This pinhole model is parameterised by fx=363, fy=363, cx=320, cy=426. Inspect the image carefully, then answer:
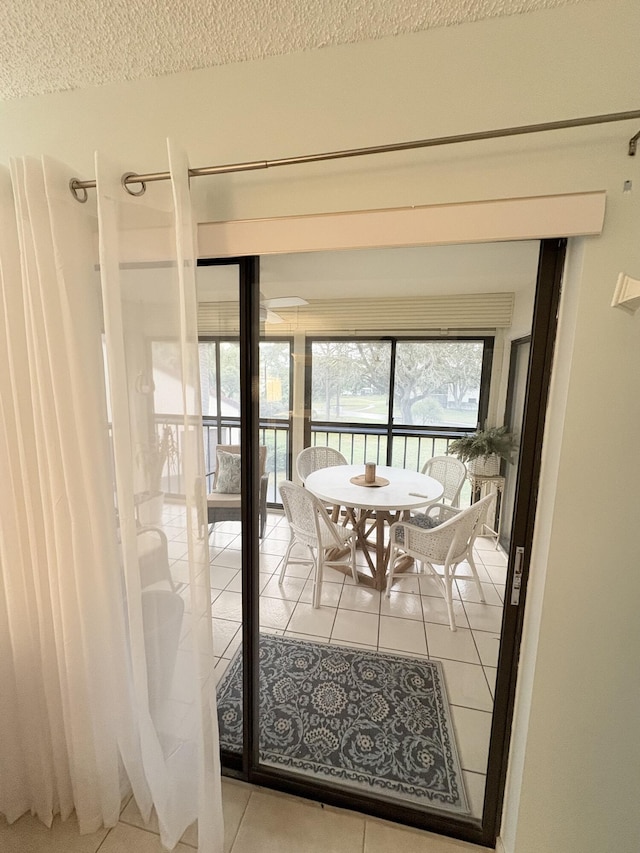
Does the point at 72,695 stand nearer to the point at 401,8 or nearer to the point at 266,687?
the point at 266,687

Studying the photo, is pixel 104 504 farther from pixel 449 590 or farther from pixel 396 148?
pixel 449 590

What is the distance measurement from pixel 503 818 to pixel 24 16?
111 inches

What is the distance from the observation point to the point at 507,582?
1180 millimetres

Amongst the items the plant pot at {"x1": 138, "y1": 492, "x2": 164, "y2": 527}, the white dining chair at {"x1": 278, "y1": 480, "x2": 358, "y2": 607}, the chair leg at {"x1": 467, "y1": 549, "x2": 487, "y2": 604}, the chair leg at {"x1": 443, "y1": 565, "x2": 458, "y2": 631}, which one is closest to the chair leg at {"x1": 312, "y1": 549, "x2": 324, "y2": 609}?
the white dining chair at {"x1": 278, "y1": 480, "x2": 358, "y2": 607}

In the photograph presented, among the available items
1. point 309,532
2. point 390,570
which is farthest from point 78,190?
point 390,570

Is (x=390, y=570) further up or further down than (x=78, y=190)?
further down

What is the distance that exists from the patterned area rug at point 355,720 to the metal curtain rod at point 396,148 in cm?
182

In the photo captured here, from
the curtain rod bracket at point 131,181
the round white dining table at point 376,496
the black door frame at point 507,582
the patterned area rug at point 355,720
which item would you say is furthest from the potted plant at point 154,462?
the round white dining table at point 376,496

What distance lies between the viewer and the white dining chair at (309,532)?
7.72ft

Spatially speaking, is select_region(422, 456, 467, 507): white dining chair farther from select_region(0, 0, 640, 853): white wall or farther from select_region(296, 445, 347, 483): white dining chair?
select_region(0, 0, 640, 853): white wall

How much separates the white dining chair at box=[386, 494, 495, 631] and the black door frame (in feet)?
2.43

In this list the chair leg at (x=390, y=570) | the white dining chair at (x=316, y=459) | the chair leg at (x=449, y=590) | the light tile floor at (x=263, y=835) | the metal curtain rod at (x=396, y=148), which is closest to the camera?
the metal curtain rod at (x=396, y=148)

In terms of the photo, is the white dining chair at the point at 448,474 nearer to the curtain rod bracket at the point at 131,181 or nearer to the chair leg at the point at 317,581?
the chair leg at the point at 317,581

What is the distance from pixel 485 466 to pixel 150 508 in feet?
4.89
